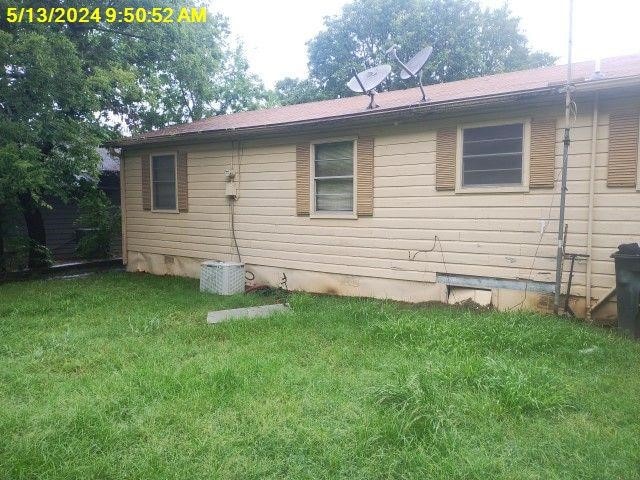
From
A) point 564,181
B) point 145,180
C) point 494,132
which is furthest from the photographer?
point 145,180

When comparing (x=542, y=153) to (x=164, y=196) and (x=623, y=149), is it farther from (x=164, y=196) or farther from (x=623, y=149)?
(x=164, y=196)

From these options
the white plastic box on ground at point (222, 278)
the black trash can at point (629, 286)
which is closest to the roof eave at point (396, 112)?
the black trash can at point (629, 286)

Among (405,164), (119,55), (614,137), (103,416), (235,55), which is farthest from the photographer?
(235,55)

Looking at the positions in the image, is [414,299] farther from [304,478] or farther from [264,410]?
[304,478]

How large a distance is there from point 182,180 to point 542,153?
690 cm

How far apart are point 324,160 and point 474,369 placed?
15.7ft

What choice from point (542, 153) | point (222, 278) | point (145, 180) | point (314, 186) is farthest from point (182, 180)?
point (542, 153)

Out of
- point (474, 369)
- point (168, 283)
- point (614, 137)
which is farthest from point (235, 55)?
point (474, 369)

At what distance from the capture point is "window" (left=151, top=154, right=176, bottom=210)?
9.82m

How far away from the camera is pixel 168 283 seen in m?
8.80

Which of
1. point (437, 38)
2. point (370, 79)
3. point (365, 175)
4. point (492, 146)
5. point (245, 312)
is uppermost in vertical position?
point (437, 38)

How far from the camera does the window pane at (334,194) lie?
7.41 m

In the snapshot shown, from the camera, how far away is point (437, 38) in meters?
21.2

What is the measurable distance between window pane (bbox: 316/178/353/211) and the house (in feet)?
0.07
